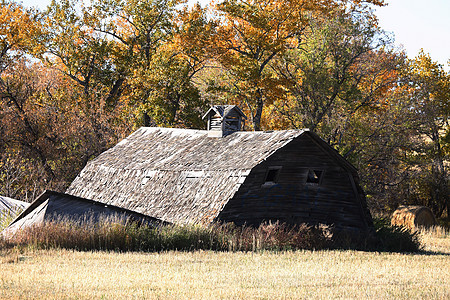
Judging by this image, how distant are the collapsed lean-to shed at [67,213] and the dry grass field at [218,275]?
2.42m

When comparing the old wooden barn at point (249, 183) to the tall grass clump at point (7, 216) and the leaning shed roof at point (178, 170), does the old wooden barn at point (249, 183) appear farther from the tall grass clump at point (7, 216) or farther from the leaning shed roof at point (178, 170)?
the tall grass clump at point (7, 216)

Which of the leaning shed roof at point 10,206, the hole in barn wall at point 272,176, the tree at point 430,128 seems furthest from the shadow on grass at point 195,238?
the tree at point 430,128

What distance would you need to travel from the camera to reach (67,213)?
20016 mm

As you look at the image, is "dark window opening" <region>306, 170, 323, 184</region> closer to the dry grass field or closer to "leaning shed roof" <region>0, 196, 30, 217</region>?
the dry grass field

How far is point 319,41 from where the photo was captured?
34375 mm

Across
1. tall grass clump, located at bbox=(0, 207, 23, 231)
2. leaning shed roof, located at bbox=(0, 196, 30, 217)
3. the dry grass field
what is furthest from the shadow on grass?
leaning shed roof, located at bbox=(0, 196, 30, 217)

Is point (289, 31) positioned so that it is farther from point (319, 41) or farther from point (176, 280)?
point (176, 280)

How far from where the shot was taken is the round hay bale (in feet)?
106

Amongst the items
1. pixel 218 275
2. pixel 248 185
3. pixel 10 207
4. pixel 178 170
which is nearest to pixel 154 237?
pixel 248 185

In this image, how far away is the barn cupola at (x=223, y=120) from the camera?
90.0ft

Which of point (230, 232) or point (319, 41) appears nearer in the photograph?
point (230, 232)

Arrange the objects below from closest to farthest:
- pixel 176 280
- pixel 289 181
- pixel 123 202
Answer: pixel 176 280 < pixel 289 181 < pixel 123 202

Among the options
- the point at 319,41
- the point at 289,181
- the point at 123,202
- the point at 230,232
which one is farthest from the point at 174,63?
the point at 230,232

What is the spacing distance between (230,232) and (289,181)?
376 cm
